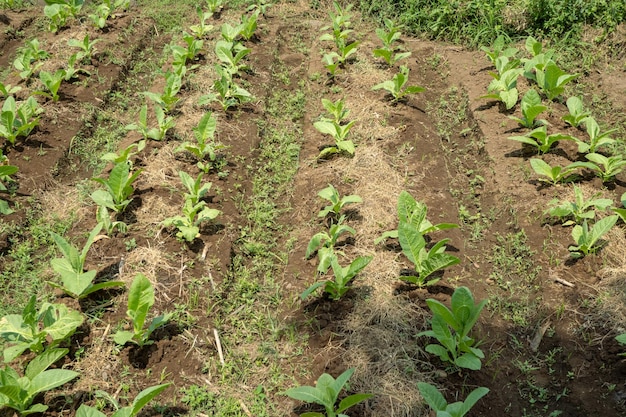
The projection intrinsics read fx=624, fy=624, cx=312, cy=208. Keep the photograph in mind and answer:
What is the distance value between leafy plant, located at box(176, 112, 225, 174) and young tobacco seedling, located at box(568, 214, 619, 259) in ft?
10.3

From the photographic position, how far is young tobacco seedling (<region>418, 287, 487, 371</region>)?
3.88m

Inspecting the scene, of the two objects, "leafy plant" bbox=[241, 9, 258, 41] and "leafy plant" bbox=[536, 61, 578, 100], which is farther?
"leafy plant" bbox=[241, 9, 258, 41]

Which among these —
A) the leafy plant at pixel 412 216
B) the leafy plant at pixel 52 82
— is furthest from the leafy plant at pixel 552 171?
the leafy plant at pixel 52 82

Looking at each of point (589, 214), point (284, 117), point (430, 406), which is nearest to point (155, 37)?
point (284, 117)

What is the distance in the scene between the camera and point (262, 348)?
437 cm

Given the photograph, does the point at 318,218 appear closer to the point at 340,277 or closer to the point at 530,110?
the point at 340,277

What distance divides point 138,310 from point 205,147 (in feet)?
6.98

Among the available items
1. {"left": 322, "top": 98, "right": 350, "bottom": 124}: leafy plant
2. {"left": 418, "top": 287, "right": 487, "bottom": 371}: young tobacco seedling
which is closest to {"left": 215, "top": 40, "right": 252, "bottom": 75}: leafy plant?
{"left": 322, "top": 98, "right": 350, "bottom": 124}: leafy plant

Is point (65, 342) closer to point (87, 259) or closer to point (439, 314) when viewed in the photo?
point (87, 259)

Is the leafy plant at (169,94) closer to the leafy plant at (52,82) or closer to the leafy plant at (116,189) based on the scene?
the leafy plant at (52,82)

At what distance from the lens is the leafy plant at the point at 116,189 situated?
200 inches

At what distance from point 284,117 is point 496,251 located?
2786 mm

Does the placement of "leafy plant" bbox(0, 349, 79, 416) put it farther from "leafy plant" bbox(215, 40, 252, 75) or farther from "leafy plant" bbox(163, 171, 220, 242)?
"leafy plant" bbox(215, 40, 252, 75)

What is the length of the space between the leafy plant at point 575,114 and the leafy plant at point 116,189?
4023 millimetres
